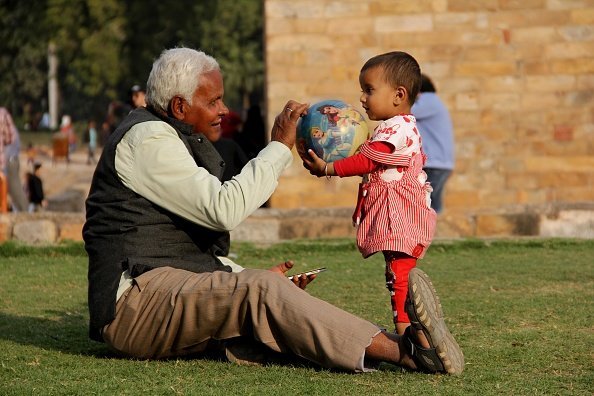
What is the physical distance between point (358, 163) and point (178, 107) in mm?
987

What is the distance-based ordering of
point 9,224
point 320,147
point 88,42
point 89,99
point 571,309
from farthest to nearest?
point 89,99 → point 88,42 → point 9,224 → point 571,309 → point 320,147

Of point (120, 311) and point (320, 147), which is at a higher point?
point (320, 147)

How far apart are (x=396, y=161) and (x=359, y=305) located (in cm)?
171

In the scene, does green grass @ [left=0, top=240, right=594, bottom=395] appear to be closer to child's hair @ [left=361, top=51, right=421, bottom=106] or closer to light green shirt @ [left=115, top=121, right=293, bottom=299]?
light green shirt @ [left=115, top=121, right=293, bottom=299]

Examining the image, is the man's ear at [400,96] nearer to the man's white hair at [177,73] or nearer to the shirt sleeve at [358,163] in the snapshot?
the shirt sleeve at [358,163]

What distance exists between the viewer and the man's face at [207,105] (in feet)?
19.3

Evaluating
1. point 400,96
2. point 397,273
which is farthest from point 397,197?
point 400,96

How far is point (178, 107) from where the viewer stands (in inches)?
233

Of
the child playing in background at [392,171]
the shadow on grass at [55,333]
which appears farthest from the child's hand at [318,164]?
the shadow on grass at [55,333]

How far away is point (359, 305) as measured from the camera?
780 cm

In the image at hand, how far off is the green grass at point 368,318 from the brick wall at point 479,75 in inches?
201

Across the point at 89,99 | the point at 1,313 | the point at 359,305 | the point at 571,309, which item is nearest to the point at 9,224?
the point at 1,313

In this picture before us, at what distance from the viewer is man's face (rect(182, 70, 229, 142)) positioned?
5895 millimetres

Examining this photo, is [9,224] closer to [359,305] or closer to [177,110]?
[359,305]
